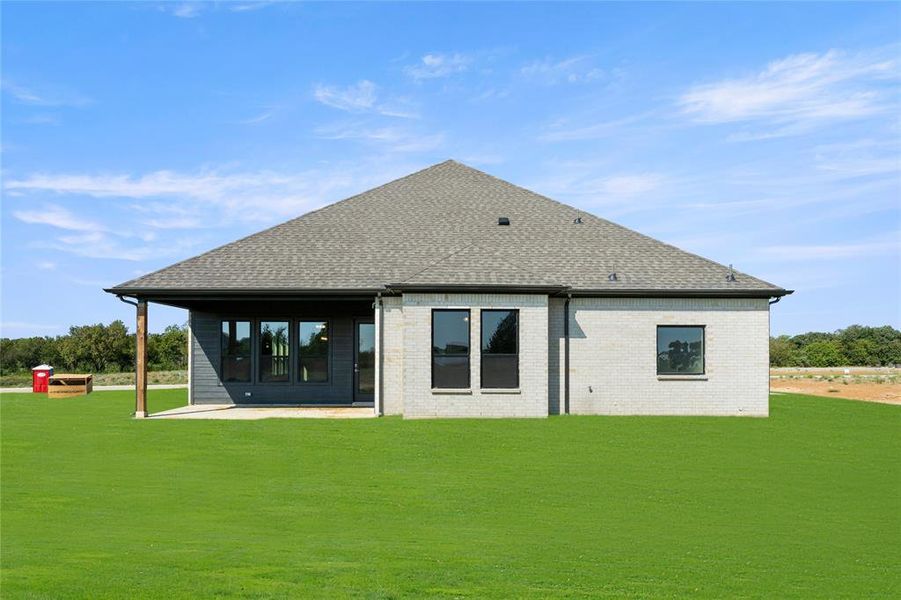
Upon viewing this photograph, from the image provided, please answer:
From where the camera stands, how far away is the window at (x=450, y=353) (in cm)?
1961

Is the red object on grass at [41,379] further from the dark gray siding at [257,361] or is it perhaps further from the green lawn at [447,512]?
the green lawn at [447,512]

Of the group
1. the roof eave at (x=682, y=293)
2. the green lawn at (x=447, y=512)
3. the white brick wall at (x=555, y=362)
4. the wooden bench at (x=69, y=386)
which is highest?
the roof eave at (x=682, y=293)

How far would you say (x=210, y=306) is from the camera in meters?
23.2

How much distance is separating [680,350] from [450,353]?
6315 millimetres

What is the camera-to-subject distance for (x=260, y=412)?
21.2 m

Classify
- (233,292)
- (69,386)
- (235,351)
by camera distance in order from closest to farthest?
(233,292)
(235,351)
(69,386)

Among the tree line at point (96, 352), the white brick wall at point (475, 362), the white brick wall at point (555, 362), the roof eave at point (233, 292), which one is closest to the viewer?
the white brick wall at point (475, 362)

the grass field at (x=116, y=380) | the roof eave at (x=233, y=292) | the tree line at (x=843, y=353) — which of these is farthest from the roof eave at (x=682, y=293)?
the tree line at (x=843, y=353)

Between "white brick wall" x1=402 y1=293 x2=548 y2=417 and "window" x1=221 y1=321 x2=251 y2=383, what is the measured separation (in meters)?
6.53

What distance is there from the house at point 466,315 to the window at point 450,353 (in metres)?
0.03

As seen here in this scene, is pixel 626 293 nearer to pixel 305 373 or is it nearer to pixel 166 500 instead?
pixel 305 373

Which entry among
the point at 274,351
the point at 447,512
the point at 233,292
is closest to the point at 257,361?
the point at 274,351

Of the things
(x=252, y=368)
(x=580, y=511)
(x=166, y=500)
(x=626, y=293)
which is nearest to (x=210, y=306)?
(x=252, y=368)

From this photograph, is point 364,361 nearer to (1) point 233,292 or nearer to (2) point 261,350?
(2) point 261,350
